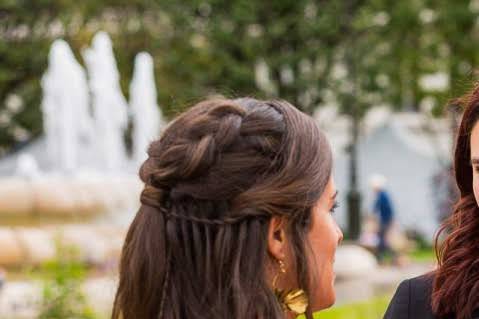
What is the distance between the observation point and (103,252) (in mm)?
15188

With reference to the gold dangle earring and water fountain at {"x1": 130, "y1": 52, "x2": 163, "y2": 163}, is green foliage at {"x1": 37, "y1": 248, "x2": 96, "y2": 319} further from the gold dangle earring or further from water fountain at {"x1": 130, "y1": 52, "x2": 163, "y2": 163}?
water fountain at {"x1": 130, "y1": 52, "x2": 163, "y2": 163}

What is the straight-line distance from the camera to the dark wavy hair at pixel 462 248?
2910mm

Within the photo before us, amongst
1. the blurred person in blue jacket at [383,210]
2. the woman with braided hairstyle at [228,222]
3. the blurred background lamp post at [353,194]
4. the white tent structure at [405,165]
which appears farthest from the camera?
the white tent structure at [405,165]

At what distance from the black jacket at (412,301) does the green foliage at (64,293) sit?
5951 mm

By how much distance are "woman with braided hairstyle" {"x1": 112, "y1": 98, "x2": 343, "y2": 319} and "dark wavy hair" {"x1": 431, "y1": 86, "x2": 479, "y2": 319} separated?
0.83 meters

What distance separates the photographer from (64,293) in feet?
28.8

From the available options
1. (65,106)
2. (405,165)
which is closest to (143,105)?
(65,106)

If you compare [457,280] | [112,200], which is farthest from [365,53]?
[457,280]

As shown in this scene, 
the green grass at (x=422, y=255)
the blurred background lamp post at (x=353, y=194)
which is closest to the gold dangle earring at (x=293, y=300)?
the green grass at (x=422, y=255)

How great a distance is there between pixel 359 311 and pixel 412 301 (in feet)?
26.6

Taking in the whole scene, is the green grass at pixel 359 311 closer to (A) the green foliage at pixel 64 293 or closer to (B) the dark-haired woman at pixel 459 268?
(A) the green foliage at pixel 64 293

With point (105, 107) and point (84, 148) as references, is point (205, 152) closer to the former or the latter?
point (105, 107)

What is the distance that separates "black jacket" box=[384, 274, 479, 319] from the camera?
9.68 ft

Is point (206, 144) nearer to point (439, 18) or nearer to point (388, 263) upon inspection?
point (388, 263)
